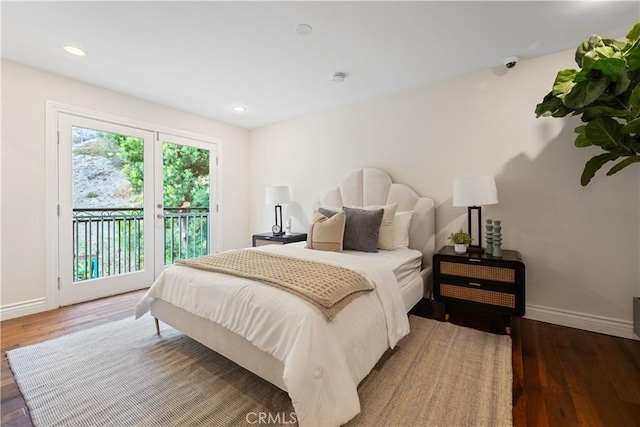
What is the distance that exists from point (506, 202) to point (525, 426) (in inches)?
A: 76.4

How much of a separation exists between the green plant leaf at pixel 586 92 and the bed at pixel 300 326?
5.16 ft

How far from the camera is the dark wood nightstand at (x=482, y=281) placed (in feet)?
7.13

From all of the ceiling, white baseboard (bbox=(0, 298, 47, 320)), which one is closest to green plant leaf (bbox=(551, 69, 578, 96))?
the ceiling

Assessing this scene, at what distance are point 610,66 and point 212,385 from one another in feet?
9.81

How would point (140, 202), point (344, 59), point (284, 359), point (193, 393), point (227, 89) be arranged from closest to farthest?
1. point (284, 359)
2. point (193, 393)
3. point (344, 59)
4. point (227, 89)
5. point (140, 202)

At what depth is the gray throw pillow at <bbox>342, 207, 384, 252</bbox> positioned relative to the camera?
8.79 ft

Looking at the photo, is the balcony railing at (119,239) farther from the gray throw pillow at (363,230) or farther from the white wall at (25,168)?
the gray throw pillow at (363,230)

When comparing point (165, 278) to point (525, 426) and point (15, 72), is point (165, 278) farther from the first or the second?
point (15, 72)

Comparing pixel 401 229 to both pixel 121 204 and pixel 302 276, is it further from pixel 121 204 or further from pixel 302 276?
pixel 121 204

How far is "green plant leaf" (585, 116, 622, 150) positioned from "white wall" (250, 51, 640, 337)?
2.14 ft

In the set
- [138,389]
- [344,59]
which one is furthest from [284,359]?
[344,59]

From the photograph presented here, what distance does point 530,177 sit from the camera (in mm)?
2555

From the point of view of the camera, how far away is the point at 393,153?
333cm

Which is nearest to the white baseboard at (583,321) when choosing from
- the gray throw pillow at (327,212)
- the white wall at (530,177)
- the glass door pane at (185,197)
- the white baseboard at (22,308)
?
the white wall at (530,177)
